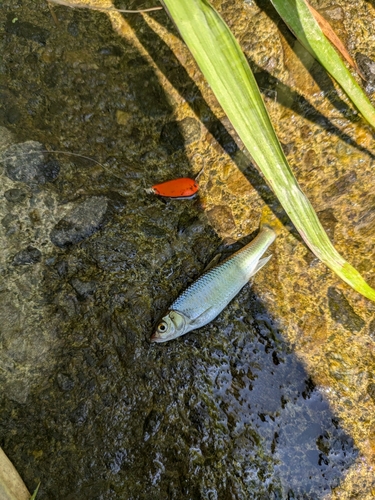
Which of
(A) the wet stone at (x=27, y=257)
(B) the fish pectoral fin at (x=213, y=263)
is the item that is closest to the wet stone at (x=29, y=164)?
(A) the wet stone at (x=27, y=257)

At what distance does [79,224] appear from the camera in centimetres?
217

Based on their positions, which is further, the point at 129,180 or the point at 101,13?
the point at 101,13

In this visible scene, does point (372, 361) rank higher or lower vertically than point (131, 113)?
lower

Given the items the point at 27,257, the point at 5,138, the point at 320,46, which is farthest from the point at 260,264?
the point at 5,138

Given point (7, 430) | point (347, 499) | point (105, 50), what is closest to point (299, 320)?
point (347, 499)

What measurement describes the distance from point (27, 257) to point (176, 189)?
36.2 inches

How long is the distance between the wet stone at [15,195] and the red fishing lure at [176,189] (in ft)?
2.33

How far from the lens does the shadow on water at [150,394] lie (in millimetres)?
1833

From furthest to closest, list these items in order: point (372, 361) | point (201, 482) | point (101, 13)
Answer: point (101, 13)
point (372, 361)
point (201, 482)

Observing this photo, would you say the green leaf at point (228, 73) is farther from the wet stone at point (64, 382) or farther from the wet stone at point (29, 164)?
the wet stone at point (64, 382)

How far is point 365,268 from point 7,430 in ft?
6.57

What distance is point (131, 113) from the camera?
2.41 meters

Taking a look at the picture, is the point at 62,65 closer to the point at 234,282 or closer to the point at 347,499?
the point at 234,282

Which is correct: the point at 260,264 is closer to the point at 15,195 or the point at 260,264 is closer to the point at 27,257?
the point at 27,257
